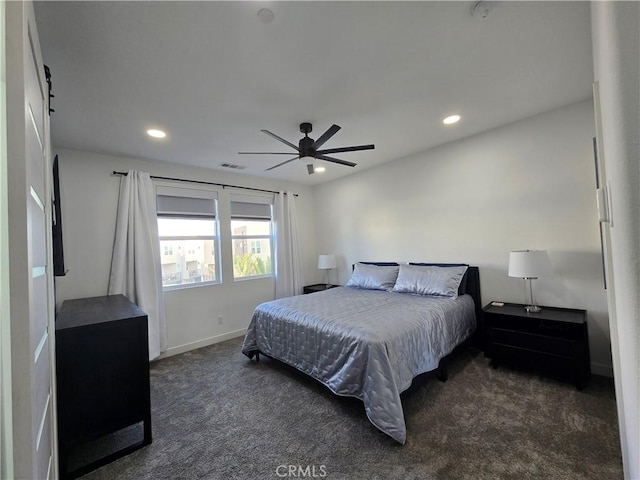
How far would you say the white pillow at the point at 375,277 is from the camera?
376cm

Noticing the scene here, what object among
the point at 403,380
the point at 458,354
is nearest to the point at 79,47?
the point at 403,380

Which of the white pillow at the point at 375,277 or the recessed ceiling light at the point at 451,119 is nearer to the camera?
the recessed ceiling light at the point at 451,119

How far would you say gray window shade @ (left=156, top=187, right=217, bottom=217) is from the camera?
364 centimetres

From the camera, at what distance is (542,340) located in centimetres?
246

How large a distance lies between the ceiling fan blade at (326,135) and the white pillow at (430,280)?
204 centimetres

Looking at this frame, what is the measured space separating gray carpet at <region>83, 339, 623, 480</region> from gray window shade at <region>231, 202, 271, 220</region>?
8.10ft

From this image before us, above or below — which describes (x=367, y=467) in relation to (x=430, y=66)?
below

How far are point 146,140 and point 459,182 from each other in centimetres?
369

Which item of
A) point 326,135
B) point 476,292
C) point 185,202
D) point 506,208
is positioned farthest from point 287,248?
point 506,208

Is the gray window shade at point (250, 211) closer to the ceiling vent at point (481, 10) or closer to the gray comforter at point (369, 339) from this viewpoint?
the gray comforter at point (369, 339)

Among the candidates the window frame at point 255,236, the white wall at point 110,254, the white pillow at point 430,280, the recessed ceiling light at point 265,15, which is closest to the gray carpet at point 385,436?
the white pillow at point 430,280

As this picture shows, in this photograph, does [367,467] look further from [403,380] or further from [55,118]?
[55,118]

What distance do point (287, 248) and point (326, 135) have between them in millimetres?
2801

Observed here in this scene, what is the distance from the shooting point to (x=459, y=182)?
342cm
